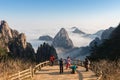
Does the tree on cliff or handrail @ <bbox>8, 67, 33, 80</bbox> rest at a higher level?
the tree on cliff

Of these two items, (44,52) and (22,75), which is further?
(44,52)

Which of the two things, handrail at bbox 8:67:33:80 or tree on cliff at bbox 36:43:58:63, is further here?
tree on cliff at bbox 36:43:58:63

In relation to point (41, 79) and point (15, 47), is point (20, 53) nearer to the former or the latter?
point (15, 47)

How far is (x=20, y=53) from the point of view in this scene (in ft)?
433

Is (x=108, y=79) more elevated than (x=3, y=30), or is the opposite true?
(x=3, y=30)

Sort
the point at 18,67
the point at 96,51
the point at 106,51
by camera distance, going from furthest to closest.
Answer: the point at 96,51 < the point at 106,51 < the point at 18,67

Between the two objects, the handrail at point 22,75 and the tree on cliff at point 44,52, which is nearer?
the handrail at point 22,75

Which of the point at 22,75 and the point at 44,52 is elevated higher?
the point at 44,52

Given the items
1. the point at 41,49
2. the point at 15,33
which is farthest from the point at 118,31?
the point at 15,33

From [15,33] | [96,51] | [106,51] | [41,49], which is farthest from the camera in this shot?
[15,33]

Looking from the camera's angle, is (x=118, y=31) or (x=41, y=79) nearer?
(x=41, y=79)

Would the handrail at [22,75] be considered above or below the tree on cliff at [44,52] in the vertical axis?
below

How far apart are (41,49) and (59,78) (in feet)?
355

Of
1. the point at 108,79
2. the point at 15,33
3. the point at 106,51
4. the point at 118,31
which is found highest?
the point at 15,33
